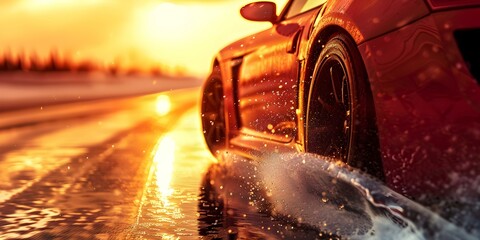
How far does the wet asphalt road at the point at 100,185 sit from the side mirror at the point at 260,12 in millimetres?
1435

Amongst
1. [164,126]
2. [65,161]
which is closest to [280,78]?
[65,161]

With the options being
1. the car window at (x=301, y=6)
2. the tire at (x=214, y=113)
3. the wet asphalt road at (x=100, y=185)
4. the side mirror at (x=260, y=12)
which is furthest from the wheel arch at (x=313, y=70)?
the tire at (x=214, y=113)

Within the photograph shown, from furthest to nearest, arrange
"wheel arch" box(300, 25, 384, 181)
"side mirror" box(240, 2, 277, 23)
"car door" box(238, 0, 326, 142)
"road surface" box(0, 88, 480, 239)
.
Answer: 1. "side mirror" box(240, 2, 277, 23)
2. "car door" box(238, 0, 326, 142)
3. "wheel arch" box(300, 25, 384, 181)
4. "road surface" box(0, 88, 480, 239)

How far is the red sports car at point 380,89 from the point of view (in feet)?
12.5

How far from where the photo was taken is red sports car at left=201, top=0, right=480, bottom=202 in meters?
3.81

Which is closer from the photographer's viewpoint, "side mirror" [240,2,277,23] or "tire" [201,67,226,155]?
"side mirror" [240,2,277,23]

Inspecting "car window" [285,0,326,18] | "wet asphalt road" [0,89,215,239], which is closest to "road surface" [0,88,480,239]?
"wet asphalt road" [0,89,215,239]

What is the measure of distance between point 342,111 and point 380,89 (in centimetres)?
107

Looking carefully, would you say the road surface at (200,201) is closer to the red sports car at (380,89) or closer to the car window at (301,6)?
the red sports car at (380,89)

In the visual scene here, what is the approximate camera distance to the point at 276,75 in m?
6.18

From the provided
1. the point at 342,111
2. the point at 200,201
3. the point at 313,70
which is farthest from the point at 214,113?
the point at 342,111

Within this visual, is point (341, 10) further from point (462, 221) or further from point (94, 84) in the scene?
point (94, 84)

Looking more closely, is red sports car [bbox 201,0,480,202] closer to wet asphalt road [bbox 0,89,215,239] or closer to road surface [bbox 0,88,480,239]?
road surface [bbox 0,88,480,239]

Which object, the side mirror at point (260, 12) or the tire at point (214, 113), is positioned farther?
the tire at point (214, 113)
